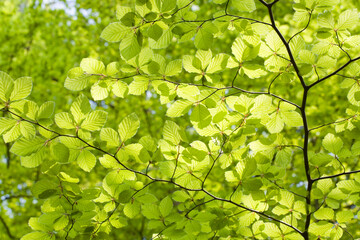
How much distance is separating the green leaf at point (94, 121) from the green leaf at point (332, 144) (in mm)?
993

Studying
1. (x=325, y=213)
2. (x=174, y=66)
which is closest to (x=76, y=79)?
(x=174, y=66)

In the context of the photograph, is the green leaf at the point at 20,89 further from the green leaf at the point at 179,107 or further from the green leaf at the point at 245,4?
the green leaf at the point at 245,4

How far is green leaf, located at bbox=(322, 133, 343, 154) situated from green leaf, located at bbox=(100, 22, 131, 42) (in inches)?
39.3

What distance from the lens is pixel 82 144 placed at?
1.28 m

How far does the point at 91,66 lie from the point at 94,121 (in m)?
0.23

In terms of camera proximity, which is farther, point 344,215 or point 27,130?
point 344,215

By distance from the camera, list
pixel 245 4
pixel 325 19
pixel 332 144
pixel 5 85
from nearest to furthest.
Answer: pixel 5 85
pixel 245 4
pixel 325 19
pixel 332 144

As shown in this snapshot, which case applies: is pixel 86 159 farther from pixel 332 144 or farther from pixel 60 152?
pixel 332 144

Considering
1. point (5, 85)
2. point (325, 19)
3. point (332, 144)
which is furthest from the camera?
point (332, 144)

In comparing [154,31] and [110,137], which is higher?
[154,31]

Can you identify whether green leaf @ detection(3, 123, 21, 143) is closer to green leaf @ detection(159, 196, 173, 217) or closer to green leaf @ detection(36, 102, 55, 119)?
green leaf @ detection(36, 102, 55, 119)

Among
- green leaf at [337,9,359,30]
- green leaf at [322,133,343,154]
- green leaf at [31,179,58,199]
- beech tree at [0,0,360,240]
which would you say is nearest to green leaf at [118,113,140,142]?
beech tree at [0,0,360,240]

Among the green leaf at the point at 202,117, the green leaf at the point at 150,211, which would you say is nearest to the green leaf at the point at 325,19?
the green leaf at the point at 202,117

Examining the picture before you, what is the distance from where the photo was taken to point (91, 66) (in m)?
1.28
